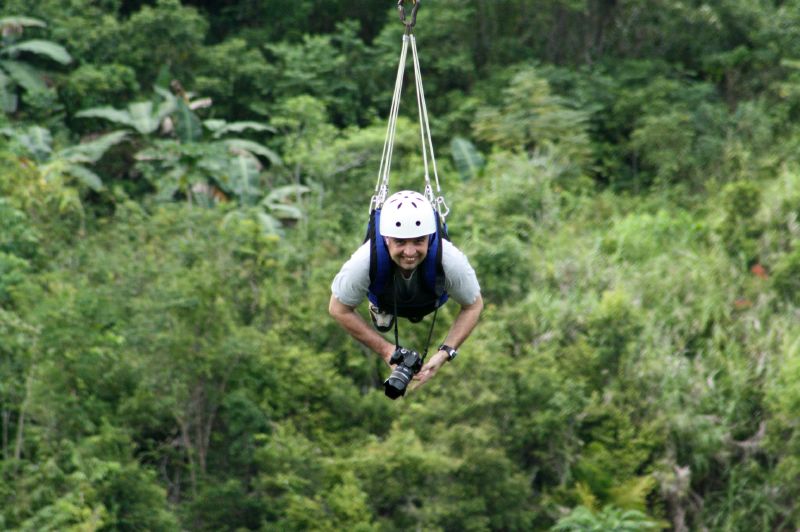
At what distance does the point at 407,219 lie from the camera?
16.7 feet

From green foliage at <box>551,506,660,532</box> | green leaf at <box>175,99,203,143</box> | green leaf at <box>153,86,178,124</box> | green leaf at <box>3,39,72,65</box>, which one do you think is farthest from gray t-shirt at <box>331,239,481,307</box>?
green leaf at <box>3,39,72,65</box>

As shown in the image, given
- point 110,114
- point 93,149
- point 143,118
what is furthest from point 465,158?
point 93,149

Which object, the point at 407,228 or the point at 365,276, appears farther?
the point at 365,276

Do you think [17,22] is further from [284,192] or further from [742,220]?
[742,220]

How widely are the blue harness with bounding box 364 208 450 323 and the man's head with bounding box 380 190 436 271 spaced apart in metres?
0.05

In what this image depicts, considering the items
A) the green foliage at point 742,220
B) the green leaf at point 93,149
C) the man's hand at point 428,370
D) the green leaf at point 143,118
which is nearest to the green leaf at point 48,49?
the green leaf at point 143,118

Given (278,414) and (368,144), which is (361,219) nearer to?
(368,144)

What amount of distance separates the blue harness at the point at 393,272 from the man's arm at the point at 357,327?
0.43 ft

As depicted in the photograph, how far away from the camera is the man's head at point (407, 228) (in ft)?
16.7

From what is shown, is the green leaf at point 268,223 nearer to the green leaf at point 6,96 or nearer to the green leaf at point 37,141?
the green leaf at point 37,141

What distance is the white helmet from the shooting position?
5.09 metres

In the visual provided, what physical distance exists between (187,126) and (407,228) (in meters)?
14.1

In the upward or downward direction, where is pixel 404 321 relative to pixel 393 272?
downward

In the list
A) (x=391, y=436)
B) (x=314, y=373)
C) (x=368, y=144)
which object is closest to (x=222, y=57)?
(x=368, y=144)
